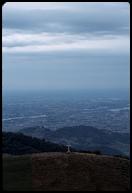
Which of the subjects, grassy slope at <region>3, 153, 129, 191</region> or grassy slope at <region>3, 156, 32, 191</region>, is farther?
grassy slope at <region>3, 153, 129, 191</region>

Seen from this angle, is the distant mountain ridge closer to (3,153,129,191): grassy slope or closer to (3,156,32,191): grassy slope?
(3,156,32,191): grassy slope

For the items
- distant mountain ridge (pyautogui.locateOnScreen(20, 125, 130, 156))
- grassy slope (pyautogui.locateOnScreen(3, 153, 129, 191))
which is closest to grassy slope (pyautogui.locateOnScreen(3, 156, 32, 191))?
grassy slope (pyautogui.locateOnScreen(3, 153, 129, 191))

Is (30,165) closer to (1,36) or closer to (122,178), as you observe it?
(122,178)

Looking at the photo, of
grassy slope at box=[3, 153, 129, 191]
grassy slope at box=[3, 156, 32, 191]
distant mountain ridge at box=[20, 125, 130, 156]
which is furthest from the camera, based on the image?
distant mountain ridge at box=[20, 125, 130, 156]

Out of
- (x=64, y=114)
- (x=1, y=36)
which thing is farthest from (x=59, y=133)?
(x=1, y=36)

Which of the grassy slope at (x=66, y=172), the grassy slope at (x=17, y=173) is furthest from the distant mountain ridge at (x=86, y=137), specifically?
the grassy slope at (x=66, y=172)

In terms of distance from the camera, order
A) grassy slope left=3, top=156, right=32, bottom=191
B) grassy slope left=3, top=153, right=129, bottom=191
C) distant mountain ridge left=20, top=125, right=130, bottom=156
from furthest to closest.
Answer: distant mountain ridge left=20, top=125, right=130, bottom=156 → grassy slope left=3, top=153, right=129, bottom=191 → grassy slope left=3, top=156, right=32, bottom=191
